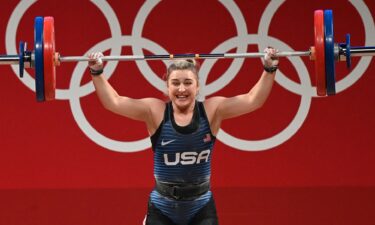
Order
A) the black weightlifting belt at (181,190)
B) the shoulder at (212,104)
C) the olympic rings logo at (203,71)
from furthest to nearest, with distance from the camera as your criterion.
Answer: the olympic rings logo at (203,71) < the shoulder at (212,104) < the black weightlifting belt at (181,190)

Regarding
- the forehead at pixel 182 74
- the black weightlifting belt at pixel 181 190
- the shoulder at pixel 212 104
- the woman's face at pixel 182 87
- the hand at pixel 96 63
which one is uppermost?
the hand at pixel 96 63

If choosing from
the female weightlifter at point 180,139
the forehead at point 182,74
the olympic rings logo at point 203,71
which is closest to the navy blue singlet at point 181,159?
the female weightlifter at point 180,139

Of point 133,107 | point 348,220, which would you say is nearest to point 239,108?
point 133,107

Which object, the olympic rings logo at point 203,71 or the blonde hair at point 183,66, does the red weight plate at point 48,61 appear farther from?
the olympic rings logo at point 203,71

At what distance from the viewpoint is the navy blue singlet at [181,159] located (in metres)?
3.62

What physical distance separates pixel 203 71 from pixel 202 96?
182 millimetres

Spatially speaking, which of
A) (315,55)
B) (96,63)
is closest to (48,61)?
(96,63)

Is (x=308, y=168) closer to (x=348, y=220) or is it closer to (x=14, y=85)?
(x=348, y=220)

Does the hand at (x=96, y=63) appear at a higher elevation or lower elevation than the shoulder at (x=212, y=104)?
higher

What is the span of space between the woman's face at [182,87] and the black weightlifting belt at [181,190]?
381 mm

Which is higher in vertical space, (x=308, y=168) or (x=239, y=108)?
(x=239, y=108)

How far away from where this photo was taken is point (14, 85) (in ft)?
17.4

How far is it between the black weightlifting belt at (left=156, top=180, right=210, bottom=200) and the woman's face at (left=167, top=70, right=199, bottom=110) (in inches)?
15.0

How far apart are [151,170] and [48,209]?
2.53 feet
